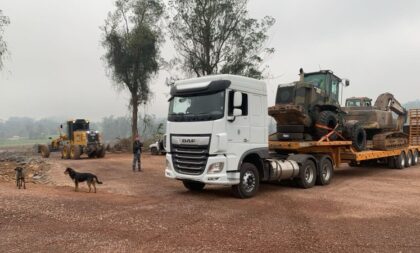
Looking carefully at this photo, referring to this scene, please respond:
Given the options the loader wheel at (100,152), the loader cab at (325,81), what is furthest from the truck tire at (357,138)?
the loader wheel at (100,152)

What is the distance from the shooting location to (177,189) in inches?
526

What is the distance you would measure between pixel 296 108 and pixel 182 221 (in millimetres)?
7135

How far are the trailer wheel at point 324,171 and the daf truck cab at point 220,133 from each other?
2.47m

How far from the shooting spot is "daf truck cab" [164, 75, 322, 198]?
35.0 feet

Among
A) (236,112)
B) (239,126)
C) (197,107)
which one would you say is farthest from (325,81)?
(197,107)

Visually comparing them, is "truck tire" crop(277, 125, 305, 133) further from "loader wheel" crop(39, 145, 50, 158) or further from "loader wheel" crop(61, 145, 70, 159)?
"loader wheel" crop(39, 145, 50, 158)

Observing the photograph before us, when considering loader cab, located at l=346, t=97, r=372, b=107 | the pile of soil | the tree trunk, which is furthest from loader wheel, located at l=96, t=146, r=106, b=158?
loader cab, located at l=346, t=97, r=372, b=107

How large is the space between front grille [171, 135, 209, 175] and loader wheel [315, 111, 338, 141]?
5.92 meters

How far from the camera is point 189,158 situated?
11.2m

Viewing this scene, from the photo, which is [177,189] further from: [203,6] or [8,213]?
[203,6]

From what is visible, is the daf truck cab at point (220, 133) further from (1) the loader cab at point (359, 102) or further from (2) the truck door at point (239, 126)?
(1) the loader cab at point (359, 102)

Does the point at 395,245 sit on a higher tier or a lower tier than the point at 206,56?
lower

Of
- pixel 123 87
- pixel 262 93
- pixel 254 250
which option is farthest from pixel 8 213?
pixel 123 87

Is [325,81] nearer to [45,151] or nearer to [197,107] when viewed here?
[197,107]
